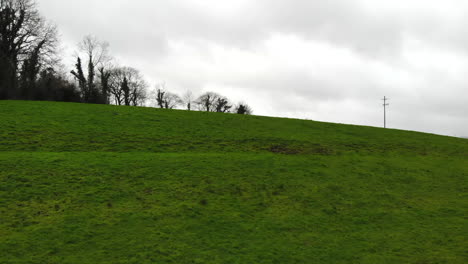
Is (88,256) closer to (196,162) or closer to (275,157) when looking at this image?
(196,162)

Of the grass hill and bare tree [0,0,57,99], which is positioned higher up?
bare tree [0,0,57,99]

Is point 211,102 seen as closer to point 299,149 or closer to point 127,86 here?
point 127,86

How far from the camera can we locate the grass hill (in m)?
7.75

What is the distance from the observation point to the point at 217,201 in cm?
1082

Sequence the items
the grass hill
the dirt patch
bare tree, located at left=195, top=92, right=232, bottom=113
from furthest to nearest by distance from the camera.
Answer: bare tree, located at left=195, top=92, right=232, bottom=113 < the dirt patch < the grass hill

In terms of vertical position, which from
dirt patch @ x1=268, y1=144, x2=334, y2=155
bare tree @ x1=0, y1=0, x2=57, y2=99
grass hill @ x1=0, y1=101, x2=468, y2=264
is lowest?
grass hill @ x1=0, y1=101, x2=468, y2=264

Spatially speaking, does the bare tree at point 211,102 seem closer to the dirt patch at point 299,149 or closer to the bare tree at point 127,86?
the bare tree at point 127,86

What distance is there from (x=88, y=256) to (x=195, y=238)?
255 centimetres

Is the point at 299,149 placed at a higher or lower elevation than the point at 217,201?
higher

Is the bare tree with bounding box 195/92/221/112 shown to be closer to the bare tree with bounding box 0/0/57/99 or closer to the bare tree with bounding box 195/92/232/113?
the bare tree with bounding box 195/92/232/113

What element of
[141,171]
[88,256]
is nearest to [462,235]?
[88,256]

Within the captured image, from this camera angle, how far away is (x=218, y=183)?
12.5m

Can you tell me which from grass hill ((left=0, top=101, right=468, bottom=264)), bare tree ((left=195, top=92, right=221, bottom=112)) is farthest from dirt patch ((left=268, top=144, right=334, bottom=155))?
bare tree ((left=195, top=92, right=221, bottom=112))

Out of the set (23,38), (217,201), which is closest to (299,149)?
(217,201)
